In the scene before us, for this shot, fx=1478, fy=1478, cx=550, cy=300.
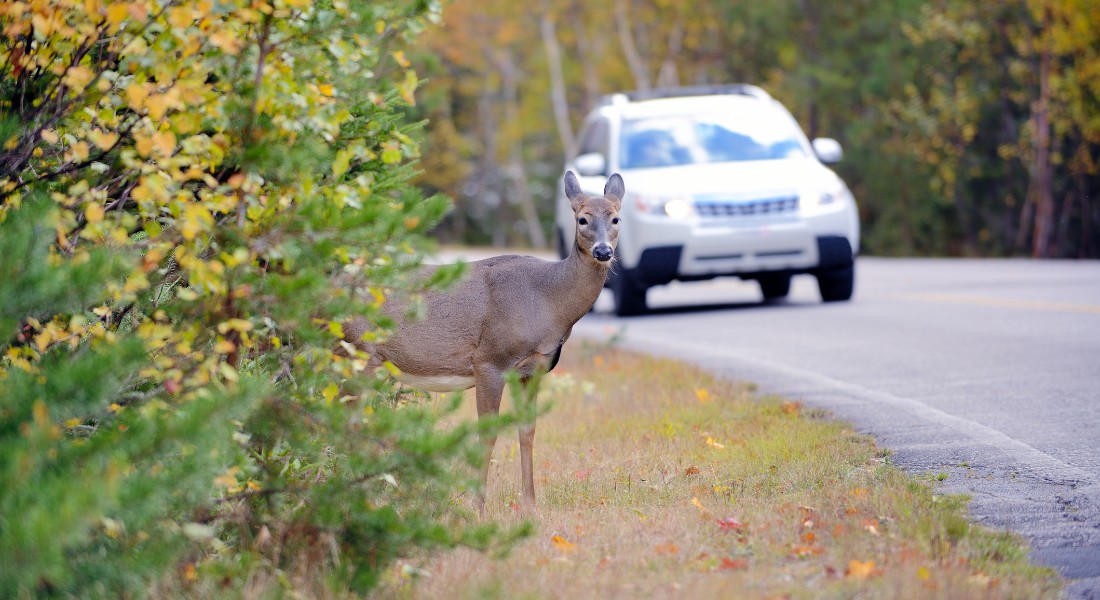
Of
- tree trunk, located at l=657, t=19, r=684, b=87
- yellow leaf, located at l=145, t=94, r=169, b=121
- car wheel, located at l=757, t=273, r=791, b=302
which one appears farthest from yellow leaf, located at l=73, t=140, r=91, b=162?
tree trunk, located at l=657, t=19, r=684, b=87

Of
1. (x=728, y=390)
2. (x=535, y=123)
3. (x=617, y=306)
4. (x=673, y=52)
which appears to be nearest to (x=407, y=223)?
(x=728, y=390)

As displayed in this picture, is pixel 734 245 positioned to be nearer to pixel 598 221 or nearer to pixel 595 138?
pixel 595 138

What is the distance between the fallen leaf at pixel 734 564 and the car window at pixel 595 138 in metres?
12.6

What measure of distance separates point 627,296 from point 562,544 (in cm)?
1143

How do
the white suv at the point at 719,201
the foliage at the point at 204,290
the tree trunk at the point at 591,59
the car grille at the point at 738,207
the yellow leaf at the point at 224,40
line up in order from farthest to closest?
the tree trunk at the point at 591,59 < the car grille at the point at 738,207 < the white suv at the point at 719,201 < the yellow leaf at the point at 224,40 < the foliage at the point at 204,290

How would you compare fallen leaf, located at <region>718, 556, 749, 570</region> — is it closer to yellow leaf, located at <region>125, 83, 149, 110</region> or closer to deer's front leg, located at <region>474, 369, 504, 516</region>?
deer's front leg, located at <region>474, 369, 504, 516</region>

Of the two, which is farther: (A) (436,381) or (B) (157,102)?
(A) (436,381)

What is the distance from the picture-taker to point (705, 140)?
17.8 meters

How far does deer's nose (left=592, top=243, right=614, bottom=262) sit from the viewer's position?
7922mm

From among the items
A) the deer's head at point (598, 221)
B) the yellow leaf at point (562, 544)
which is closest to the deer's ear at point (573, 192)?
the deer's head at point (598, 221)

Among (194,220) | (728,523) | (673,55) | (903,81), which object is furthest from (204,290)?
(673,55)

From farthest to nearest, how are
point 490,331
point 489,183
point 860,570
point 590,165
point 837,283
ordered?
point 489,183 → point 837,283 → point 590,165 → point 490,331 → point 860,570

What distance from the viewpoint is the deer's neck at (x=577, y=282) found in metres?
7.72

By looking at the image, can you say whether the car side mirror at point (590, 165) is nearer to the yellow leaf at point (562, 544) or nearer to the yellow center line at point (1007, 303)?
the yellow center line at point (1007, 303)
